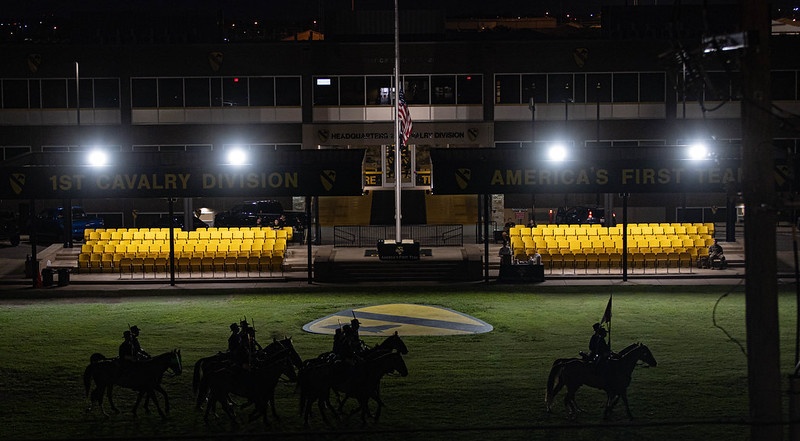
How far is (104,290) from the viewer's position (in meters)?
35.9

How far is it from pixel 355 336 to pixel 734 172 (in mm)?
18706

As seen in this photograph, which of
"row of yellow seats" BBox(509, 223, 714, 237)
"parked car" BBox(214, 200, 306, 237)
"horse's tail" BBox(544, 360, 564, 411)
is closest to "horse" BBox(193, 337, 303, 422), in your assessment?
"horse's tail" BBox(544, 360, 564, 411)

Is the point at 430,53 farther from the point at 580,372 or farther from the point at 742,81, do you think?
the point at 742,81

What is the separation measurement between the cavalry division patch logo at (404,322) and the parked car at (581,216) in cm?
2398

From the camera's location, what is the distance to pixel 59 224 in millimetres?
51125

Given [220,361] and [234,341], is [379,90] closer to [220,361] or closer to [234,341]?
[234,341]

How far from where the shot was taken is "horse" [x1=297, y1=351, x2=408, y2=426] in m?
16.5

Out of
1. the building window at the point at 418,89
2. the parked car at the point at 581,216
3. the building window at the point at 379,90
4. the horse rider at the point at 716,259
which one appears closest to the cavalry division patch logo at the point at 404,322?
the horse rider at the point at 716,259

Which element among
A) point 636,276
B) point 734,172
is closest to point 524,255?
point 636,276

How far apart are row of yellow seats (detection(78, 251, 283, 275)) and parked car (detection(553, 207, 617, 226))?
20.1m

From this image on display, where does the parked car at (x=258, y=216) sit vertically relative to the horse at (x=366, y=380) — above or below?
above

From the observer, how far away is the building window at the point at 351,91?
5988 cm

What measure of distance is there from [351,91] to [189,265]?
2331cm

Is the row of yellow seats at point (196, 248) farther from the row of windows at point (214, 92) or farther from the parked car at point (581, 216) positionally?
the row of windows at point (214, 92)
